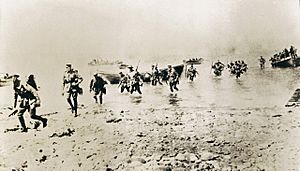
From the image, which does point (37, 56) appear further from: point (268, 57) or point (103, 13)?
point (268, 57)

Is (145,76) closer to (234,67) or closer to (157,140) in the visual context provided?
(157,140)

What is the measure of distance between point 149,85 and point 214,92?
0.27 meters

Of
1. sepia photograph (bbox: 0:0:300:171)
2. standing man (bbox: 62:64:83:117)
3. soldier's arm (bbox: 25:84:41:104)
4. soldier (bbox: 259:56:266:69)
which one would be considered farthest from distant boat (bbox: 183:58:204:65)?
soldier's arm (bbox: 25:84:41:104)

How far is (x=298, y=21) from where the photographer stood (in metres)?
1.85

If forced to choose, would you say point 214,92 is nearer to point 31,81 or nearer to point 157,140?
point 157,140

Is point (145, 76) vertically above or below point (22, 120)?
above

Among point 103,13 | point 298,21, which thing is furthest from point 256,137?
point 103,13

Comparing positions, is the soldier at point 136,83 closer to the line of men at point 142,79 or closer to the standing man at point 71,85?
the line of men at point 142,79

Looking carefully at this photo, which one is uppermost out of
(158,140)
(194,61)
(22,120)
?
(194,61)

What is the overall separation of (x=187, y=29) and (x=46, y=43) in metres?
0.58

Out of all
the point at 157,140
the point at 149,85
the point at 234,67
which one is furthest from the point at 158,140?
the point at 234,67

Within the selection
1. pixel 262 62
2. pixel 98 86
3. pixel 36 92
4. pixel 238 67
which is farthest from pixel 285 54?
pixel 36 92

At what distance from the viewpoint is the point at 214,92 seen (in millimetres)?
1831

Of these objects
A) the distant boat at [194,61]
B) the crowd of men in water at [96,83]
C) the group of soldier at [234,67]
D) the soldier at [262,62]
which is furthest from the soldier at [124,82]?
the soldier at [262,62]
